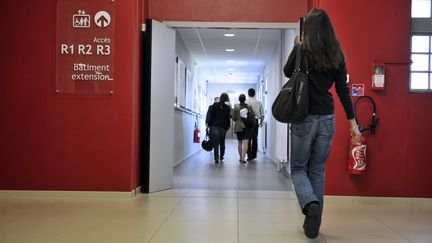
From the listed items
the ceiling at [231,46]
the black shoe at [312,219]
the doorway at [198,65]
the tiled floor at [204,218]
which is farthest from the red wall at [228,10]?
the black shoe at [312,219]

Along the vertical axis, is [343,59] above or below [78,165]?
above

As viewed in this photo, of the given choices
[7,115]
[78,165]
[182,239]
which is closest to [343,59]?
[182,239]

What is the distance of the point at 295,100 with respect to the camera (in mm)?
3057

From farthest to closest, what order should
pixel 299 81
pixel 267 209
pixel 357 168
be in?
pixel 357 168 < pixel 267 209 < pixel 299 81

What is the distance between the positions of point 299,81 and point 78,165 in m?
2.73

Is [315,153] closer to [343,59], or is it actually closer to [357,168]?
[343,59]

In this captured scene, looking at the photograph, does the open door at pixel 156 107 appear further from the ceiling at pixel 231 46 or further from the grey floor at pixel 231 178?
the ceiling at pixel 231 46

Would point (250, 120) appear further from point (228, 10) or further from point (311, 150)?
point (311, 150)

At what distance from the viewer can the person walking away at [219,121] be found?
957 cm

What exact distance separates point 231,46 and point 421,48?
19.4 feet

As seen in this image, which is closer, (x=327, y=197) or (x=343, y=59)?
(x=343, y=59)

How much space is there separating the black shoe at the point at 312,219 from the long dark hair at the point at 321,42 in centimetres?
90

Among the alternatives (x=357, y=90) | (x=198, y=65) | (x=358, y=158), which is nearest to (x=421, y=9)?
(x=357, y=90)

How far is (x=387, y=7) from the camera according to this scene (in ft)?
15.6
